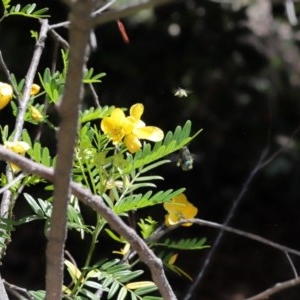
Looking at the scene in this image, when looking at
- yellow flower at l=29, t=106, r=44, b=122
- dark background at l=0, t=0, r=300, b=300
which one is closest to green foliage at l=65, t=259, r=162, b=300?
yellow flower at l=29, t=106, r=44, b=122

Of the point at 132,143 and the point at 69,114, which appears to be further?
the point at 132,143

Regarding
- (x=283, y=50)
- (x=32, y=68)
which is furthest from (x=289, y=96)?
(x=32, y=68)

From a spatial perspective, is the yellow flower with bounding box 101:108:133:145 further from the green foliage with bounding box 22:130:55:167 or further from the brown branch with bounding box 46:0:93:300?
the brown branch with bounding box 46:0:93:300

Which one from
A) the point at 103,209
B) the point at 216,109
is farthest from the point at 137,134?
the point at 216,109

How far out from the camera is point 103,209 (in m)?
0.79

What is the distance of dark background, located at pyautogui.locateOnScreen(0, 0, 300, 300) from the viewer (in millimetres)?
2994

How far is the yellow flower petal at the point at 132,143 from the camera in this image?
3.23 ft

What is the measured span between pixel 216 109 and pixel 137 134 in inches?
92.1

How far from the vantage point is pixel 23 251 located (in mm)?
3391

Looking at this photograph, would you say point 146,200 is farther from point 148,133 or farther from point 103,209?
point 103,209

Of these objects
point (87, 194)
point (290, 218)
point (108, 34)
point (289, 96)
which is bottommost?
point (290, 218)

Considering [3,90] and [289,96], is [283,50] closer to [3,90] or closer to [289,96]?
[289,96]

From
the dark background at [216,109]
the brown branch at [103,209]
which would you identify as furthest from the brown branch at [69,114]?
the dark background at [216,109]

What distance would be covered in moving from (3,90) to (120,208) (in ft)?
0.67
